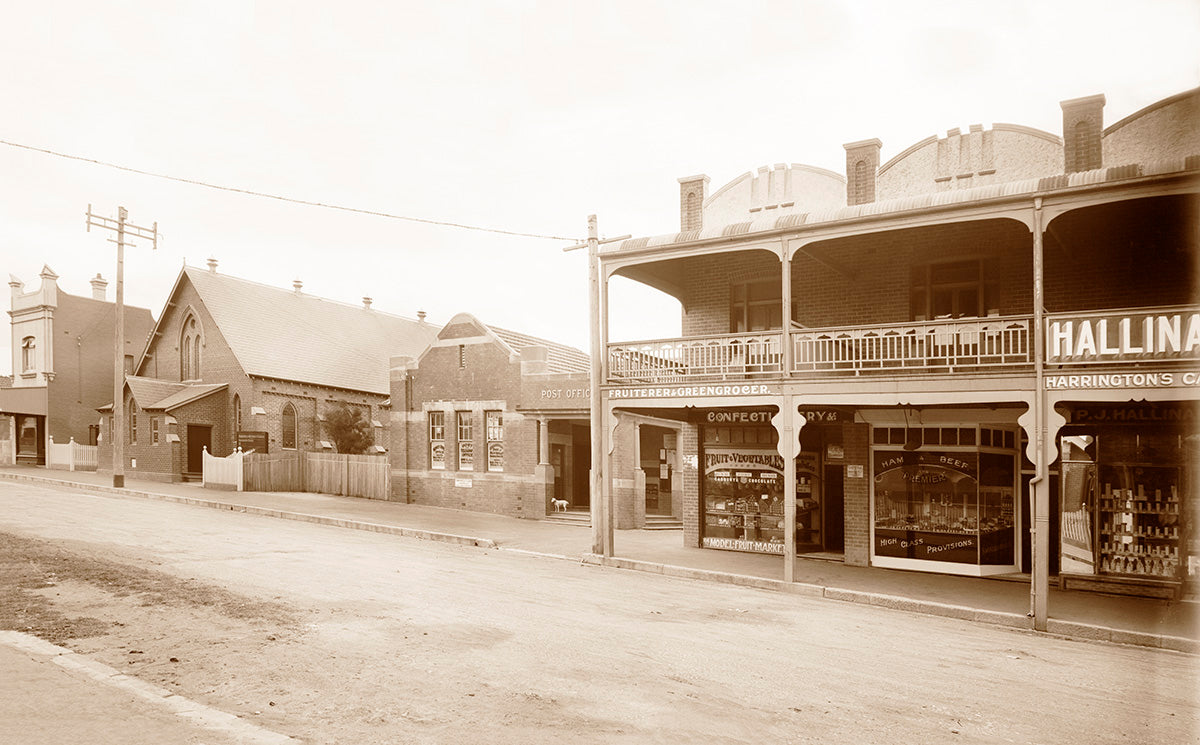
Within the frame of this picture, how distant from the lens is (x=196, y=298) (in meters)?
34.3

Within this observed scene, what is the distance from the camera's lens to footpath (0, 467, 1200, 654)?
1148 cm

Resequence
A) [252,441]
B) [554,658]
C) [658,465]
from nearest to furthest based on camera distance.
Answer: [554,658] < [658,465] < [252,441]

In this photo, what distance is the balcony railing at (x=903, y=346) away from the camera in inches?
542

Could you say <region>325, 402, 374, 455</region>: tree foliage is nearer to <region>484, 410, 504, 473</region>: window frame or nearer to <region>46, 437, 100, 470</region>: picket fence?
<region>484, 410, 504, 473</region>: window frame

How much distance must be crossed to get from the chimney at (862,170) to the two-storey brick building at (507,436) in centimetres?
893

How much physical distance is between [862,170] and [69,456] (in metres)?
34.9

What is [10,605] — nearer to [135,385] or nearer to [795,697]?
[795,697]

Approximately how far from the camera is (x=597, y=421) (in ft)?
55.2

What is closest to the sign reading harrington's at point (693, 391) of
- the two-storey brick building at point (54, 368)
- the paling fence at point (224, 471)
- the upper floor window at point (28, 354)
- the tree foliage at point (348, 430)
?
the paling fence at point (224, 471)

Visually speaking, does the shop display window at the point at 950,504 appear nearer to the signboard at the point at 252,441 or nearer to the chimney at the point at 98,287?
the signboard at the point at 252,441

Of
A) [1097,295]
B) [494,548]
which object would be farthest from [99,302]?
[1097,295]

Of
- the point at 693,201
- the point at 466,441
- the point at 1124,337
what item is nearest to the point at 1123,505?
the point at 1124,337

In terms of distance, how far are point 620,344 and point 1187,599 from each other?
1056 cm

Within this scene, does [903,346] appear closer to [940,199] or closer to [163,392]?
[940,199]
